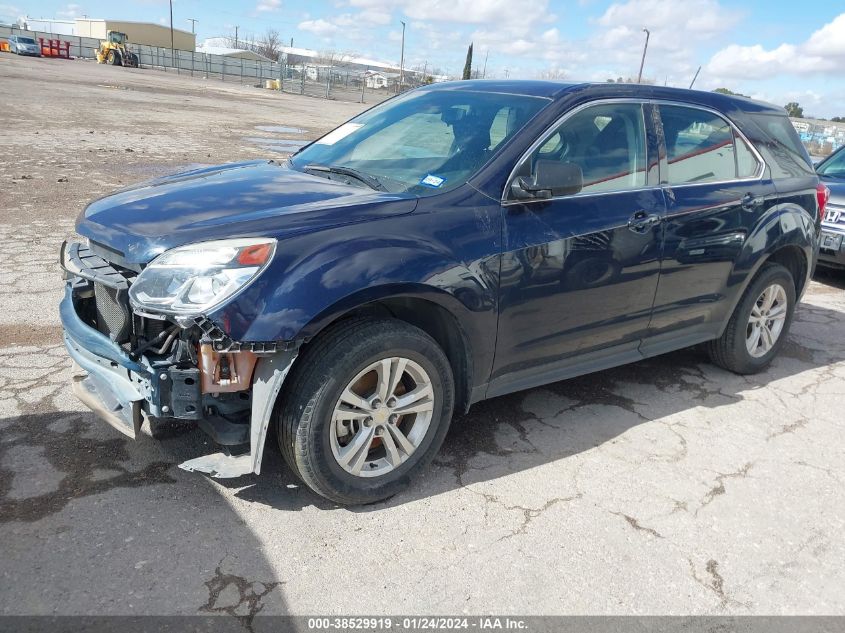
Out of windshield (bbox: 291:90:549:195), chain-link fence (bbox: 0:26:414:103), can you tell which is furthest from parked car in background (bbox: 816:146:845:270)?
chain-link fence (bbox: 0:26:414:103)

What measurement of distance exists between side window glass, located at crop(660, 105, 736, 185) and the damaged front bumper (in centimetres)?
262

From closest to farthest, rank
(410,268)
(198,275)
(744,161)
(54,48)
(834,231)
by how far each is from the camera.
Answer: (198,275) < (410,268) < (744,161) < (834,231) < (54,48)

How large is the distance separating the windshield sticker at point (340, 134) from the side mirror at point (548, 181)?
137cm

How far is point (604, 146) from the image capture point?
12.6 feet

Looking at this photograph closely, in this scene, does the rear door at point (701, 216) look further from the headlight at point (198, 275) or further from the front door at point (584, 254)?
the headlight at point (198, 275)

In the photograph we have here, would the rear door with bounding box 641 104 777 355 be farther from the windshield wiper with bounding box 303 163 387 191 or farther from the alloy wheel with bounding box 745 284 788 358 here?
the windshield wiper with bounding box 303 163 387 191

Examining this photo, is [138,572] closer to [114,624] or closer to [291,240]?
[114,624]

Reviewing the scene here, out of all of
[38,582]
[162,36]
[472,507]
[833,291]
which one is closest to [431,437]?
[472,507]

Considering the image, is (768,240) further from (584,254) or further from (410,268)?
(410,268)

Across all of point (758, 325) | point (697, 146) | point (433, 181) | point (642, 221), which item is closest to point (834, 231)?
point (758, 325)

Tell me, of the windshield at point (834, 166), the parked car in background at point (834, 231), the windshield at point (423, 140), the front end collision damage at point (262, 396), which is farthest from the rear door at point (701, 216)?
the windshield at point (834, 166)

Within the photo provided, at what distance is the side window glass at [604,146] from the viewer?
3.65 metres

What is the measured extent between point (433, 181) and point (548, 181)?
548 millimetres

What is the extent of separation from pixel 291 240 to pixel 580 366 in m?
1.89
